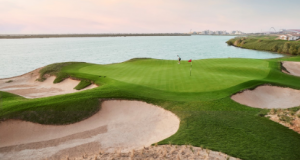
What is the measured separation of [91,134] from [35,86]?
864 inches

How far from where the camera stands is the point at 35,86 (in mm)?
29141

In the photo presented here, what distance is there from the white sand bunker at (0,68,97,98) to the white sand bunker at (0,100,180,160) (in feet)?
31.2

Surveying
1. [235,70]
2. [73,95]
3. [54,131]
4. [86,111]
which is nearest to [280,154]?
[86,111]

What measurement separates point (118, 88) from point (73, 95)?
13.4 feet

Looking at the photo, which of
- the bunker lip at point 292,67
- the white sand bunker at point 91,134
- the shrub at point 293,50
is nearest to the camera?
the white sand bunker at point 91,134

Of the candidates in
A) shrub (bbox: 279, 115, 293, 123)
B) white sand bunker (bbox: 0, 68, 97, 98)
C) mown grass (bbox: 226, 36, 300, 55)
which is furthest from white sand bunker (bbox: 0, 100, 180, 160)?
mown grass (bbox: 226, 36, 300, 55)

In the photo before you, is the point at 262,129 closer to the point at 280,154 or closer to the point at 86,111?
the point at 280,154

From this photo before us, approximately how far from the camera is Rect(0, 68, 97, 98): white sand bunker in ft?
81.6

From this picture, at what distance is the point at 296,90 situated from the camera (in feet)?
62.7

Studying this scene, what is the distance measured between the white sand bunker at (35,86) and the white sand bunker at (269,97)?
54.5 ft

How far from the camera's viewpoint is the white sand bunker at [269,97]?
16.7 metres

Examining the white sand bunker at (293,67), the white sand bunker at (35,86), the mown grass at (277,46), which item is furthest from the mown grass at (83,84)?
the mown grass at (277,46)

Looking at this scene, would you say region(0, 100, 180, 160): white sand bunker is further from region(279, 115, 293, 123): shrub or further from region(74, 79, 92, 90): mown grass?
region(74, 79, 92, 90): mown grass

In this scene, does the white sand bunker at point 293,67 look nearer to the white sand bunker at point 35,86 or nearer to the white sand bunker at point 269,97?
the white sand bunker at point 269,97
